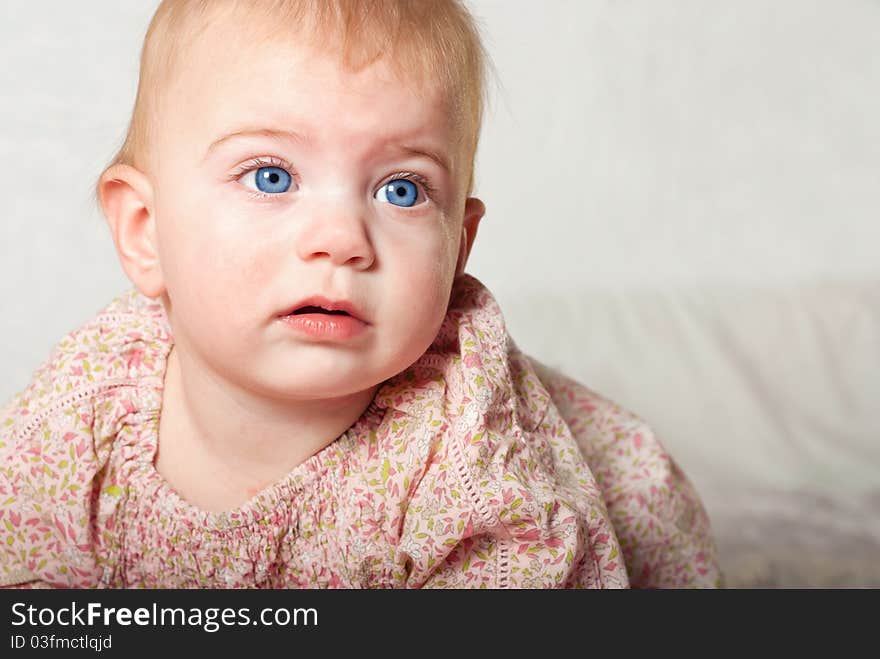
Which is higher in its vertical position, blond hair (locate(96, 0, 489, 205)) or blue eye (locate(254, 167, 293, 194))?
blond hair (locate(96, 0, 489, 205))

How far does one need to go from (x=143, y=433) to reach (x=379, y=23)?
1.82 ft

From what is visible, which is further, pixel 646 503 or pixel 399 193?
pixel 646 503

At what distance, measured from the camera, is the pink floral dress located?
133 cm

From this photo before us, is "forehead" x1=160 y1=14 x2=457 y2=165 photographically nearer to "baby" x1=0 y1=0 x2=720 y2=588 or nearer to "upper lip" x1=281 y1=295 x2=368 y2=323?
"baby" x1=0 y1=0 x2=720 y2=588

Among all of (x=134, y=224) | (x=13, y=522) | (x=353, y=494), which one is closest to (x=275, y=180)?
(x=134, y=224)

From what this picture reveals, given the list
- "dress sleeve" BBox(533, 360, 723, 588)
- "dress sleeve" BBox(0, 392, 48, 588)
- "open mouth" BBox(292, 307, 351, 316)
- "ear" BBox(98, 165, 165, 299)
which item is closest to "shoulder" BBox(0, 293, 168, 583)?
"dress sleeve" BBox(0, 392, 48, 588)

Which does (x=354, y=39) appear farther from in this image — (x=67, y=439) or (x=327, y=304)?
(x=67, y=439)

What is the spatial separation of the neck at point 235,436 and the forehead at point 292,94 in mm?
293

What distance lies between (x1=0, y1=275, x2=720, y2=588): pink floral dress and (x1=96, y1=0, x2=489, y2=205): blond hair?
0.23 meters

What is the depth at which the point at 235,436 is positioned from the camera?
4.60 ft

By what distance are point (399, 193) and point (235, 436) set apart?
0.35 metres

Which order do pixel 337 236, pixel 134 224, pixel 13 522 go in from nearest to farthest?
1. pixel 337 236
2. pixel 134 224
3. pixel 13 522
